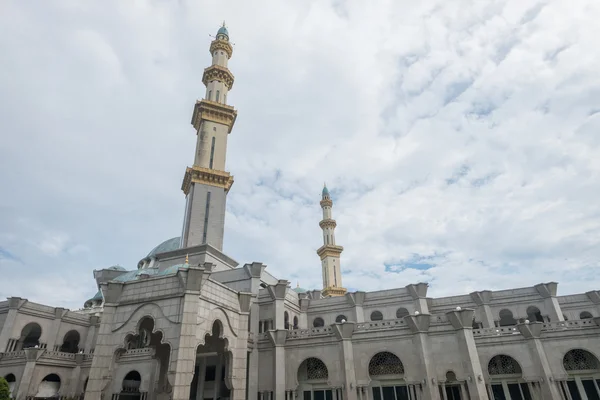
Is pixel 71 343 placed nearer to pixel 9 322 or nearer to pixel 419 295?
pixel 9 322

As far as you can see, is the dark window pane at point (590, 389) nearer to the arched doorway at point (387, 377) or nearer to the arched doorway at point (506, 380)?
the arched doorway at point (506, 380)

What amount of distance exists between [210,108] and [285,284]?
22603 mm

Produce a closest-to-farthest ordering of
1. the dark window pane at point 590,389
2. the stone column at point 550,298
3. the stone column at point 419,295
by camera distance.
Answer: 1. the dark window pane at point 590,389
2. the stone column at point 550,298
3. the stone column at point 419,295

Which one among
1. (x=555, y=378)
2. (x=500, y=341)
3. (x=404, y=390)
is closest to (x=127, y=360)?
(x=404, y=390)

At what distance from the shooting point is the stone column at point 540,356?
22891mm

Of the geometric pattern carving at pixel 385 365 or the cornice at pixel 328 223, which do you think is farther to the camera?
the cornice at pixel 328 223

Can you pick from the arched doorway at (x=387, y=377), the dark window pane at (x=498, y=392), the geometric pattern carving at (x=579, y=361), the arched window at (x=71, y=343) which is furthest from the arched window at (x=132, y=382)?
the geometric pattern carving at (x=579, y=361)

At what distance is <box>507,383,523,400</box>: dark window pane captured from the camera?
79.0ft

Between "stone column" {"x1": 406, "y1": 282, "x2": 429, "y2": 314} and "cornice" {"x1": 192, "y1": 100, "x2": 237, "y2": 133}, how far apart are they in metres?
26.6

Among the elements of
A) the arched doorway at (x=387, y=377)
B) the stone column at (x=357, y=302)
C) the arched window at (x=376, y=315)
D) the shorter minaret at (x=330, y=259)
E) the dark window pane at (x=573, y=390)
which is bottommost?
the dark window pane at (x=573, y=390)

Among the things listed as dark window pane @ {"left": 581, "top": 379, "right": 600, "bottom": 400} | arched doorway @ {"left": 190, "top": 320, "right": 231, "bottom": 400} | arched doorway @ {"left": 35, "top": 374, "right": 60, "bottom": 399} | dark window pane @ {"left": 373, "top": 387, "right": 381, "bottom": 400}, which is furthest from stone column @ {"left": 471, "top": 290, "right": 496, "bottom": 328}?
arched doorway @ {"left": 35, "top": 374, "right": 60, "bottom": 399}

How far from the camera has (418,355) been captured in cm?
2409

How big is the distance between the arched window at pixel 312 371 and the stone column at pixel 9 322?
26.5m

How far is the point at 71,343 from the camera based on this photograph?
1613 inches
